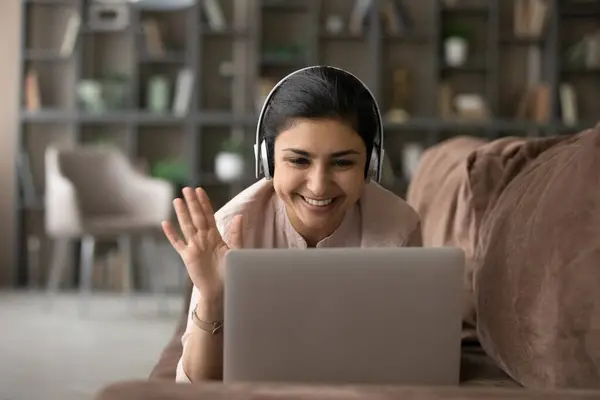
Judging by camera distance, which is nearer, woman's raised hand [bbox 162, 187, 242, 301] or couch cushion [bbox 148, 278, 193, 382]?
woman's raised hand [bbox 162, 187, 242, 301]

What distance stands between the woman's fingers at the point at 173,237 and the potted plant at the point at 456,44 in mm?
4459

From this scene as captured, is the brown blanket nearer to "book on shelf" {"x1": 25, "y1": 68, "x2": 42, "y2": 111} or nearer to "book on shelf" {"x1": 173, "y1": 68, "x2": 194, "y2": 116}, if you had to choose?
"book on shelf" {"x1": 173, "y1": 68, "x2": 194, "y2": 116}

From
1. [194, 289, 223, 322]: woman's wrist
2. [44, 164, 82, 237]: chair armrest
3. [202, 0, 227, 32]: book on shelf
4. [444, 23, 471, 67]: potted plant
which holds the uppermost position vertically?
[202, 0, 227, 32]: book on shelf

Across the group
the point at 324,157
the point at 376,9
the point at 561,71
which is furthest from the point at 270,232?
the point at 561,71

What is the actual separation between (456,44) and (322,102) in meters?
4.40

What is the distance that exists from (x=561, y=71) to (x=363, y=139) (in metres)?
4.66

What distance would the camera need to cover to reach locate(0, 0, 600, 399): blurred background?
5.16m

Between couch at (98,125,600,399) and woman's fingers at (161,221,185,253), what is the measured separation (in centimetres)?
30

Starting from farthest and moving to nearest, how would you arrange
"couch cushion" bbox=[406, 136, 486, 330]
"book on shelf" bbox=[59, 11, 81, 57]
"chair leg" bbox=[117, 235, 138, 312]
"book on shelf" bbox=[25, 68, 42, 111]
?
"book on shelf" bbox=[59, 11, 81, 57] < "book on shelf" bbox=[25, 68, 42, 111] < "chair leg" bbox=[117, 235, 138, 312] < "couch cushion" bbox=[406, 136, 486, 330]

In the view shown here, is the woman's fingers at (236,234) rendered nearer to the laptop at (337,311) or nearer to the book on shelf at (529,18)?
the laptop at (337,311)

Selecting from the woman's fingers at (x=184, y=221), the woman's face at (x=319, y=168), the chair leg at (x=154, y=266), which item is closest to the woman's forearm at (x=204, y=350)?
the woman's fingers at (x=184, y=221)

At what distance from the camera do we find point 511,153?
1664 millimetres

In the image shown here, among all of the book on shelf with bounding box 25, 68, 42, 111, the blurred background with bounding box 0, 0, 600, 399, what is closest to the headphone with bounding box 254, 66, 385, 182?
the blurred background with bounding box 0, 0, 600, 399

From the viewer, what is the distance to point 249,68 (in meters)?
5.46
